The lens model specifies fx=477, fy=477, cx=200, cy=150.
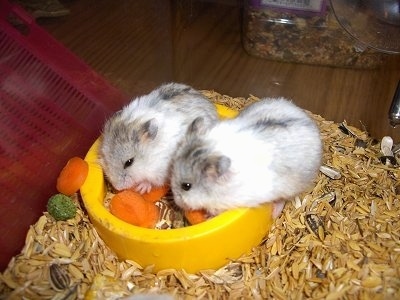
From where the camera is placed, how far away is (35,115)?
2555mm

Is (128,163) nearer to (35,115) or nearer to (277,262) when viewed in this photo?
(35,115)

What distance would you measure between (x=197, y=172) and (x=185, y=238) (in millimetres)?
292

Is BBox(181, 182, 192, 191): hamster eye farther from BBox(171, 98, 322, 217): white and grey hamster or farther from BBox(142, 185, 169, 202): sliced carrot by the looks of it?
BBox(142, 185, 169, 202): sliced carrot

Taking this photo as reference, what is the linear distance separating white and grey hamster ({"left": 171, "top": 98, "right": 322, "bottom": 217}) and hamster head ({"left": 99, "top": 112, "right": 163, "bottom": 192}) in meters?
0.22

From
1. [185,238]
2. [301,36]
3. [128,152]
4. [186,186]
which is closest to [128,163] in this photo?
[128,152]

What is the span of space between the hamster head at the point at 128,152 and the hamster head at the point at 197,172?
0.74 ft

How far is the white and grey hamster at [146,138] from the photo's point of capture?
237 cm

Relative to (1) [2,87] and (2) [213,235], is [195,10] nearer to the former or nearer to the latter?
(1) [2,87]

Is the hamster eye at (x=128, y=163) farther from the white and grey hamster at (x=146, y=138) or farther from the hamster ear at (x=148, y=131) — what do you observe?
the hamster ear at (x=148, y=131)

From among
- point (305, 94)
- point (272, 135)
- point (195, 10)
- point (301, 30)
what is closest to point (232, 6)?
point (195, 10)

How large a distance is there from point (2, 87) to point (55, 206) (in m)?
0.65

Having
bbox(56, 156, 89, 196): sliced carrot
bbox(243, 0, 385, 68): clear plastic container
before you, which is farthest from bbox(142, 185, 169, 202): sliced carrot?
bbox(243, 0, 385, 68): clear plastic container

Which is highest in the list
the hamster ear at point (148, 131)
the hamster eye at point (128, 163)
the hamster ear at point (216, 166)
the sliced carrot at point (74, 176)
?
the hamster ear at point (216, 166)

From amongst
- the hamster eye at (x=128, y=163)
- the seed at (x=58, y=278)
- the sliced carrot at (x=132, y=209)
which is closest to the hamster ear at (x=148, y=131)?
the hamster eye at (x=128, y=163)
